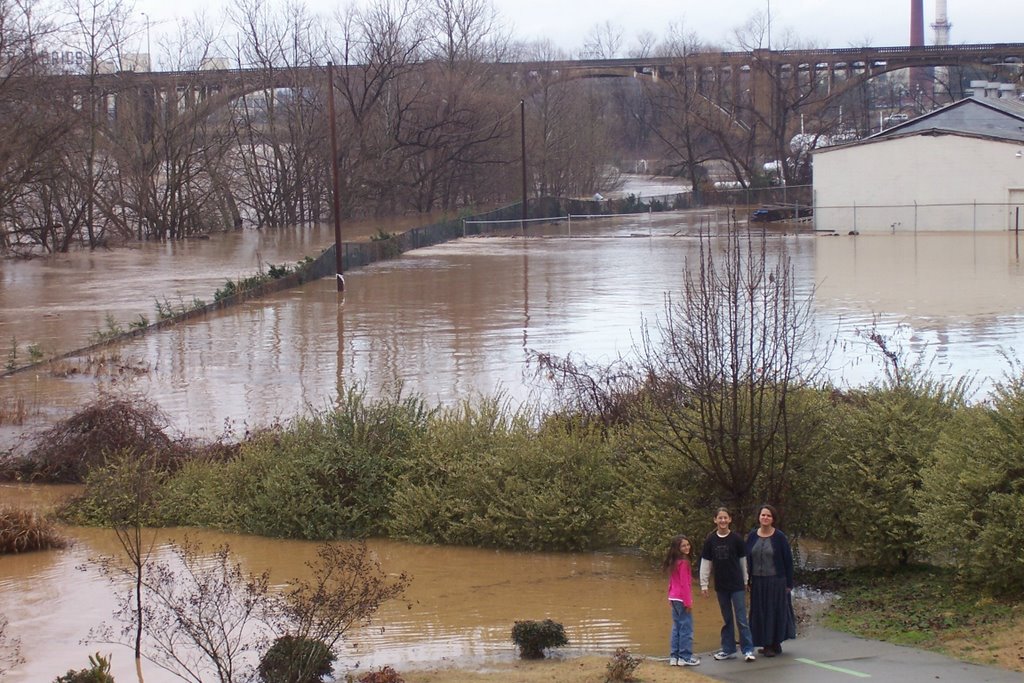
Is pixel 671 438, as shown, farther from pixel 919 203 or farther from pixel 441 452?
pixel 919 203

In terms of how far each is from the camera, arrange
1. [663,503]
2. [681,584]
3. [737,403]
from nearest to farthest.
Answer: [681,584] → [737,403] → [663,503]

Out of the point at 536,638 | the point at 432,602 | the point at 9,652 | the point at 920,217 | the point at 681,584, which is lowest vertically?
the point at 432,602

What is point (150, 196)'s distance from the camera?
6369 centimetres

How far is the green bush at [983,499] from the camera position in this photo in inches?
442

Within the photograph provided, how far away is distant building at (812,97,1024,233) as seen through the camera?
52156 mm

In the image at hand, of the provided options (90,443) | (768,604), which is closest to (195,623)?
(768,604)

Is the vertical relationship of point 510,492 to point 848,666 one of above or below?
above

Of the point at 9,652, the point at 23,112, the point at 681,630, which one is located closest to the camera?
the point at 681,630

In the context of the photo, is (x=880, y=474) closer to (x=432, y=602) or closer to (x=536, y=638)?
(x=536, y=638)

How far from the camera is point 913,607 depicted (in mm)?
11703

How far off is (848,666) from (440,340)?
19.9 metres

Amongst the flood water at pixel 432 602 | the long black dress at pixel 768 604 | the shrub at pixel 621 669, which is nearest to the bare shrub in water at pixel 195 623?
the flood water at pixel 432 602

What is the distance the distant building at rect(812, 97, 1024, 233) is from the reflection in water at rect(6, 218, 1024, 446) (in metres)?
2.45

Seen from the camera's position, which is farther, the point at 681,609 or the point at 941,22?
the point at 941,22
